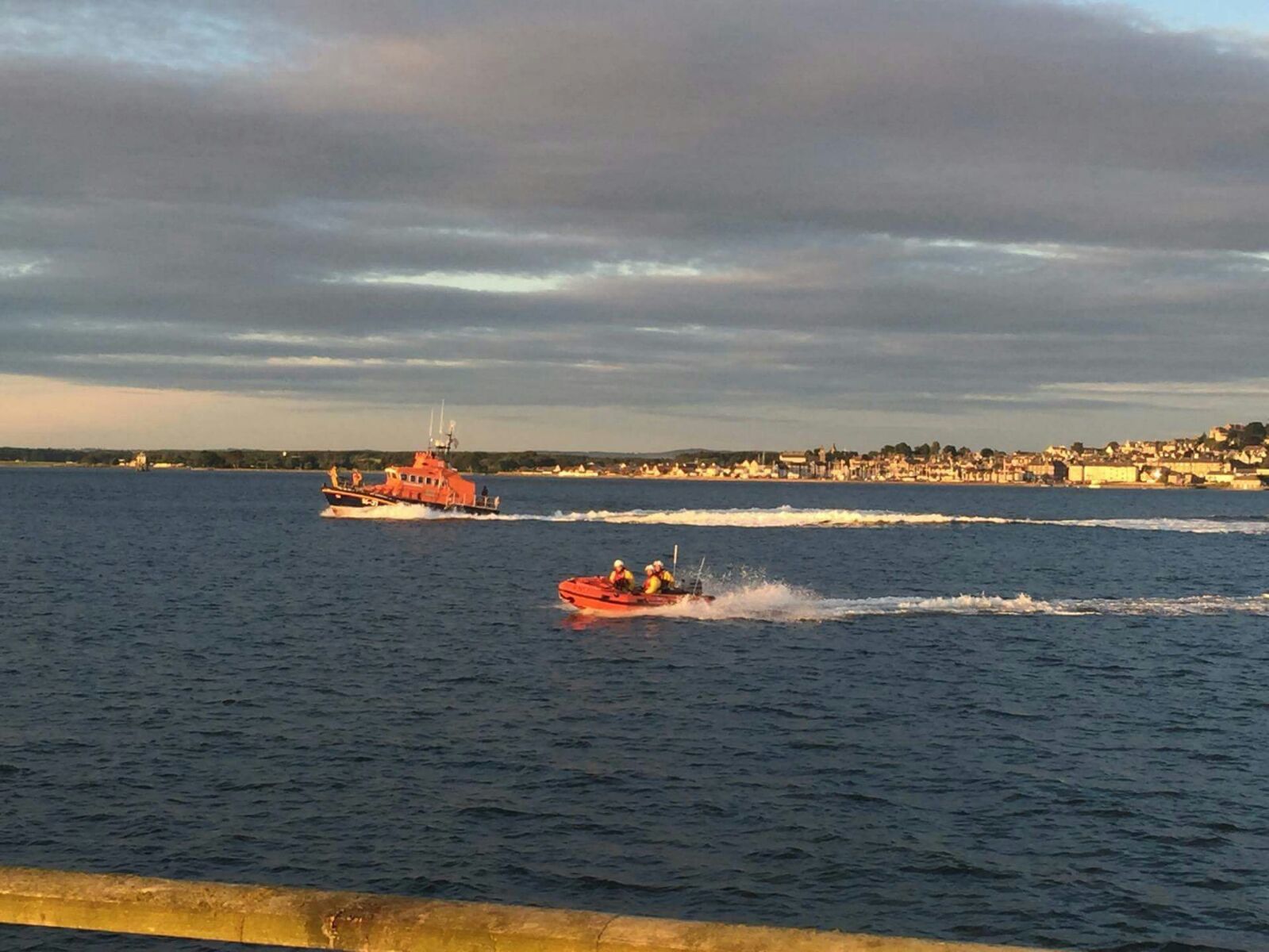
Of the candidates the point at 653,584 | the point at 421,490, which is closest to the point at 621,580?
the point at 653,584

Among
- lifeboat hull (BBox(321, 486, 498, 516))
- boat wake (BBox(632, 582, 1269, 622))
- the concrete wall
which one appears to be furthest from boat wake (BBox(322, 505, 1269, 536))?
the concrete wall

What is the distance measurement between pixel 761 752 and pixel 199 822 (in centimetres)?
1132

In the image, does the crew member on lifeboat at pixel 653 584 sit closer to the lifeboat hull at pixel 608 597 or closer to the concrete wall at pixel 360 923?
the lifeboat hull at pixel 608 597

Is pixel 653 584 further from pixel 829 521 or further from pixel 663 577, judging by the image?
pixel 829 521

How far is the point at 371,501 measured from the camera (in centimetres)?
11425

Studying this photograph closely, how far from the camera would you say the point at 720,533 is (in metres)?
118

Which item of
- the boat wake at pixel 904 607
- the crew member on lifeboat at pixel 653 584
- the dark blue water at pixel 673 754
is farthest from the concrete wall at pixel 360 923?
the boat wake at pixel 904 607

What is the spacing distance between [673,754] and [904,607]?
1162 inches

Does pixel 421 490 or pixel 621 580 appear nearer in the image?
pixel 621 580

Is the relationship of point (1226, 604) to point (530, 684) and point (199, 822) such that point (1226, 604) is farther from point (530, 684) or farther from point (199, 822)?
point (199, 822)

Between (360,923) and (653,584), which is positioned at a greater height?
(360,923)

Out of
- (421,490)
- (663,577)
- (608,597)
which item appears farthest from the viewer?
(421,490)

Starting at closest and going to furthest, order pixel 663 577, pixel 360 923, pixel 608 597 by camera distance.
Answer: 1. pixel 360 923
2. pixel 608 597
3. pixel 663 577

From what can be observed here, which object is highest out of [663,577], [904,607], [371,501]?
[663,577]
